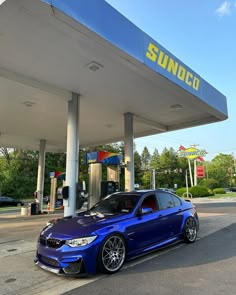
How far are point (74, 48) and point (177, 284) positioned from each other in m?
5.42

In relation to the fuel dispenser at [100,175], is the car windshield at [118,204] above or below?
below

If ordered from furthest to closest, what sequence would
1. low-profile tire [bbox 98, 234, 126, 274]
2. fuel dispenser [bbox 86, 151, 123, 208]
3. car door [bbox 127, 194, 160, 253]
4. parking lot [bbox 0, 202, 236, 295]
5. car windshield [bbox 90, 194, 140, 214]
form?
fuel dispenser [bbox 86, 151, 123, 208]
car windshield [bbox 90, 194, 140, 214]
car door [bbox 127, 194, 160, 253]
low-profile tire [bbox 98, 234, 126, 274]
parking lot [bbox 0, 202, 236, 295]

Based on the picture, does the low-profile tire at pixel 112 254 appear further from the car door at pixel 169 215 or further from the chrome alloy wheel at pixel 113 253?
the car door at pixel 169 215

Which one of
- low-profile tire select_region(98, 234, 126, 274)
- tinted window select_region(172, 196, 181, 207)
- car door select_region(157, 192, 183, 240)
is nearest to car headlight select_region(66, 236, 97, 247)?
low-profile tire select_region(98, 234, 126, 274)

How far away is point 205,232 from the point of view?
9.11 meters

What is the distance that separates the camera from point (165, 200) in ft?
23.5

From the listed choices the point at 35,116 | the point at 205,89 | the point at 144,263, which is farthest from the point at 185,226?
the point at 35,116

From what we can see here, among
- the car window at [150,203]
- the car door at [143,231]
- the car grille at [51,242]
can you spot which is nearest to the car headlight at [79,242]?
the car grille at [51,242]

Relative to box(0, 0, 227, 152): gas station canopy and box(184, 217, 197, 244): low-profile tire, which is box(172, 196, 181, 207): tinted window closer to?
box(184, 217, 197, 244): low-profile tire

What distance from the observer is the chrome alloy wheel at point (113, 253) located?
507cm

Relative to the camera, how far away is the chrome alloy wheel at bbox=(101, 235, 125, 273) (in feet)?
16.6

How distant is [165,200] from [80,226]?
2.62 meters

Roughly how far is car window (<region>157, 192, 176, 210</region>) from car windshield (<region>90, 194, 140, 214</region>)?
2.20ft

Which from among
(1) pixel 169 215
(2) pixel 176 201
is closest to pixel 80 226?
(1) pixel 169 215
